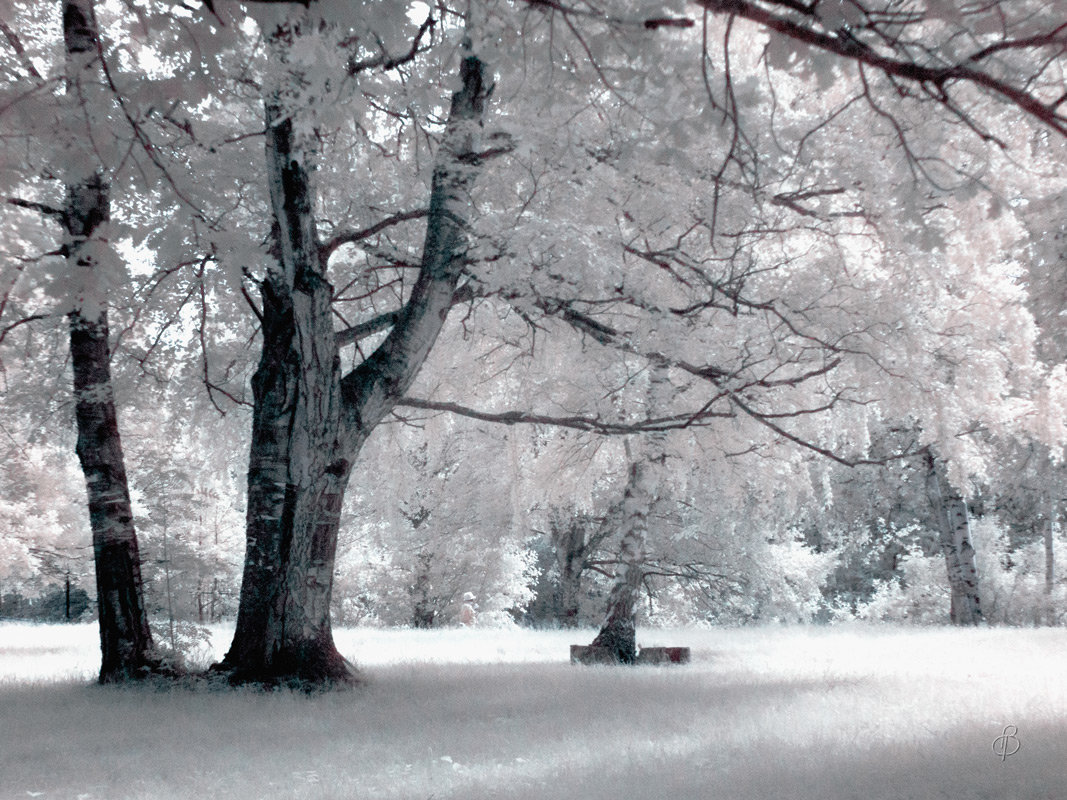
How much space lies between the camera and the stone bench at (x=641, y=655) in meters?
13.4

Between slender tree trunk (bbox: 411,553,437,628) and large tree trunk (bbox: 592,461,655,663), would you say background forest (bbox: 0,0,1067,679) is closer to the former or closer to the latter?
large tree trunk (bbox: 592,461,655,663)

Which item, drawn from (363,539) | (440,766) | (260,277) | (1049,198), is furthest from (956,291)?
(363,539)

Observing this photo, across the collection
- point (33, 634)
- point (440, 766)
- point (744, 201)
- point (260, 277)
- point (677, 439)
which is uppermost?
point (744, 201)

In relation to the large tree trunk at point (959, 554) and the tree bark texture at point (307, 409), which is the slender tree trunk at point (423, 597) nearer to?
the large tree trunk at point (959, 554)

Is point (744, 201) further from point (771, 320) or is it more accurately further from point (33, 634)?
point (33, 634)

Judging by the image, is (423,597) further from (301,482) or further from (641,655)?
(301,482)

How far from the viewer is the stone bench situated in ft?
44.0

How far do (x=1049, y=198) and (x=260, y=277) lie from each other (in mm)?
7723

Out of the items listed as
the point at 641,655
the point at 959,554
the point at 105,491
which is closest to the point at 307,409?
the point at 105,491

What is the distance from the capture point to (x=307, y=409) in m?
9.41

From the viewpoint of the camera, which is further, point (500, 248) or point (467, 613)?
point (467, 613)

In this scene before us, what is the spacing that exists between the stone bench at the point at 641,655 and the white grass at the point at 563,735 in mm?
1234

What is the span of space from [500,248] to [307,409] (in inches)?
99.2

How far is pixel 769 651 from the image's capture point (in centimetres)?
1586
